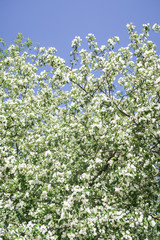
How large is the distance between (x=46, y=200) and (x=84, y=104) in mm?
4409

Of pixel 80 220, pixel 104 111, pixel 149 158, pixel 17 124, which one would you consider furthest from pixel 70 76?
pixel 80 220

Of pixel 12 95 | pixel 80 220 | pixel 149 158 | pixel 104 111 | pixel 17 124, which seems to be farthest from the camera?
pixel 12 95

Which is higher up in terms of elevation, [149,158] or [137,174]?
[149,158]

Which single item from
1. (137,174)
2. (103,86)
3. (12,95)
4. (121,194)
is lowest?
(121,194)

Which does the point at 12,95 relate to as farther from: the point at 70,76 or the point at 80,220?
the point at 80,220

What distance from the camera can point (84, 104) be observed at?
364 inches

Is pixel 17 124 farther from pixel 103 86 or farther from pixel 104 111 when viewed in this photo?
pixel 103 86

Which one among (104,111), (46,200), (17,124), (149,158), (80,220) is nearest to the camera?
(80,220)

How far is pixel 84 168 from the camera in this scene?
8.30 meters

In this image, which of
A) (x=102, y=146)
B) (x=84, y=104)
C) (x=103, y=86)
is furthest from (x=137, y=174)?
(x=103, y=86)

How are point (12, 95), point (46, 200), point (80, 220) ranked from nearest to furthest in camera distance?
point (80, 220) < point (46, 200) < point (12, 95)

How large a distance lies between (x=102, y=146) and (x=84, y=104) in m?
2.46

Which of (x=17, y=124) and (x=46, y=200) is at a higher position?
(x=17, y=124)

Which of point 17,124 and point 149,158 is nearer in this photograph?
point 149,158
